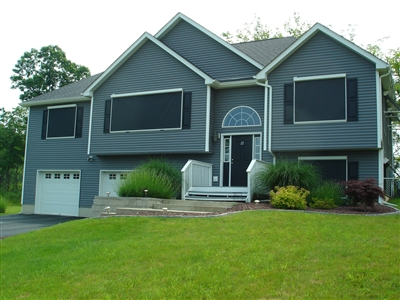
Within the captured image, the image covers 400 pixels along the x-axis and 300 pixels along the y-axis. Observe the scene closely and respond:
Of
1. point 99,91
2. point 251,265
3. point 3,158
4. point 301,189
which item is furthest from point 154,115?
point 3,158

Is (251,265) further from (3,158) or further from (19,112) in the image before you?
(19,112)

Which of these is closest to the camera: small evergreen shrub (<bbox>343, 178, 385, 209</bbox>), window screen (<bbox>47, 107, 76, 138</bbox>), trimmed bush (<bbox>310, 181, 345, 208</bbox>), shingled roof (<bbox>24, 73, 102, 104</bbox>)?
small evergreen shrub (<bbox>343, 178, 385, 209</bbox>)

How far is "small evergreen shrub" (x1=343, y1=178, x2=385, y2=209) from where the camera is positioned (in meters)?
10.8

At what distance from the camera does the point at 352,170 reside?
537 inches

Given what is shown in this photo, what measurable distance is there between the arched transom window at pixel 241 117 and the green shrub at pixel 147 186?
3417mm

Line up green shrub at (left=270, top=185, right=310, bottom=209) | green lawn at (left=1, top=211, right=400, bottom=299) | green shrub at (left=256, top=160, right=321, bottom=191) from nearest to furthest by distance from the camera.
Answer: green lawn at (left=1, top=211, right=400, bottom=299) → green shrub at (left=270, top=185, right=310, bottom=209) → green shrub at (left=256, top=160, right=321, bottom=191)

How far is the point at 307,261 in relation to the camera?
6.47 metres

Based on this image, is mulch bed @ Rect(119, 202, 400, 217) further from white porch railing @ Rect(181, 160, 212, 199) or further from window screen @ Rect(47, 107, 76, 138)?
window screen @ Rect(47, 107, 76, 138)

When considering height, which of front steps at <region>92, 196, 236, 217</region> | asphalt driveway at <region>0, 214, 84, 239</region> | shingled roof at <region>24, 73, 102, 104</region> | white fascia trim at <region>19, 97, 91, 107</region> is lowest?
asphalt driveway at <region>0, 214, 84, 239</region>

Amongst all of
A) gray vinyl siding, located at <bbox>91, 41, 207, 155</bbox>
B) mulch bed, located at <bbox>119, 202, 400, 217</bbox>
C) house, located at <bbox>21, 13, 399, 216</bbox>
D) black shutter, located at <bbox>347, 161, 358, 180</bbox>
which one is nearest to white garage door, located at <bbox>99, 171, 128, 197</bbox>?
house, located at <bbox>21, 13, 399, 216</bbox>

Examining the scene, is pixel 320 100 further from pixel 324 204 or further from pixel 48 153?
pixel 48 153

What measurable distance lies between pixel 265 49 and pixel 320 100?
578 cm

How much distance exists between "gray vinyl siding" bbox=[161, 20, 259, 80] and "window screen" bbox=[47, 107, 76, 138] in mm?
5409

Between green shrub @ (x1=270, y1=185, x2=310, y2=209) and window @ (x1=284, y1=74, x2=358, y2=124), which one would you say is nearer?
green shrub @ (x1=270, y1=185, x2=310, y2=209)
